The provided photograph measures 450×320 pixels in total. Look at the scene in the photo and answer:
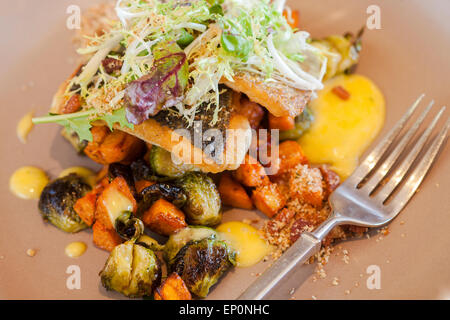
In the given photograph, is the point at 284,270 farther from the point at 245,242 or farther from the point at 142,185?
the point at 142,185

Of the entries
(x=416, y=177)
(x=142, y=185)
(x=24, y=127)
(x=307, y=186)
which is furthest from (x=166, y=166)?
(x=416, y=177)

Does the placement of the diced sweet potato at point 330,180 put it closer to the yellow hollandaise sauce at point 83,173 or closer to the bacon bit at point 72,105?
the yellow hollandaise sauce at point 83,173

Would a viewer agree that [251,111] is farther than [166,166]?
Yes

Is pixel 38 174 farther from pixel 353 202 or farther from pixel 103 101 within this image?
pixel 353 202

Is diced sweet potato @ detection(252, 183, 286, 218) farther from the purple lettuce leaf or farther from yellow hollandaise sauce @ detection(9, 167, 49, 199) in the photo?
yellow hollandaise sauce @ detection(9, 167, 49, 199)

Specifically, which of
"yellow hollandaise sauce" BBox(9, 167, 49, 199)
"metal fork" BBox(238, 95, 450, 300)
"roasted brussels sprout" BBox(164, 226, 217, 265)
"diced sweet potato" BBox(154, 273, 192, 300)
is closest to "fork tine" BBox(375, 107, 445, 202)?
"metal fork" BBox(238, 95, 450, 300)

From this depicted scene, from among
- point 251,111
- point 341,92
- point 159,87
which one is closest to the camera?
point 159,87
